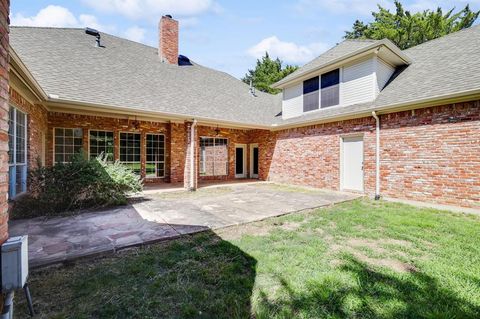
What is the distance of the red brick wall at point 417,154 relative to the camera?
5.92m

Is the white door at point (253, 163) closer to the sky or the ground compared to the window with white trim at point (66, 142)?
closer to the ground

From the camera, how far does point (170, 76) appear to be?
38.7ft

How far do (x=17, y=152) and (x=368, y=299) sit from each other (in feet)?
23.7

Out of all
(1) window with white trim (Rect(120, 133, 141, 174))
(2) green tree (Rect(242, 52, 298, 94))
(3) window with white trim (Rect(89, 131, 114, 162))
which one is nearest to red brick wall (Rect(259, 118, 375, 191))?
(1) window with white trim (Rect(120, 133, 141, 174))

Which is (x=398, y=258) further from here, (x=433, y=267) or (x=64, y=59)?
(x=64, y=59)

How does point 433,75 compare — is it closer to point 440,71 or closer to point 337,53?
point 440,71

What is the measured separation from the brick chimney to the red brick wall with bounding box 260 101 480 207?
8.89 meters

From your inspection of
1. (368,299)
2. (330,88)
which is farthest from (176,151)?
(368,299)

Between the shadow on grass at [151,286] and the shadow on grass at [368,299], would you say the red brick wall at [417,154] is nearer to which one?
the shadow on grass at [368,299]

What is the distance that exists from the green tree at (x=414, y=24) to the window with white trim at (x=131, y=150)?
23.2m

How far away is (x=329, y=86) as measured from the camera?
9742mm

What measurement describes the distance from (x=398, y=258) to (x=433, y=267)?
382mm

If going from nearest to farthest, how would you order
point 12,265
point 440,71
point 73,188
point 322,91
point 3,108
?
point 12,265 → point 3,108 → point 73,188 → point 440,71 → point 322,91

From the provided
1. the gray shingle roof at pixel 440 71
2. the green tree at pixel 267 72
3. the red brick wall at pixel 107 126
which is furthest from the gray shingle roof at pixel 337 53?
the green tree at pixel 267 72
